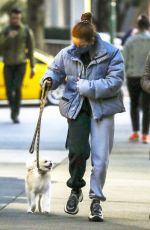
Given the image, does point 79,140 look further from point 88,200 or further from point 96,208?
point 88,200

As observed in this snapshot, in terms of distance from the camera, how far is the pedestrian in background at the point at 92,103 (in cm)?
820

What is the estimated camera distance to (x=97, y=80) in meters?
8.21

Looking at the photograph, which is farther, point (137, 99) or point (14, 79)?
point (14, 79)

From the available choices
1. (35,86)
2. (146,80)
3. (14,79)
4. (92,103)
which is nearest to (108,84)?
(92,103)

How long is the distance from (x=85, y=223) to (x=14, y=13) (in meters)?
9.18

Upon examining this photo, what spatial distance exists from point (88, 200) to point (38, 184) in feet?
3.13

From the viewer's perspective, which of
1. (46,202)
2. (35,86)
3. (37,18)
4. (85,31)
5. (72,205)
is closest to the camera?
(85,31)

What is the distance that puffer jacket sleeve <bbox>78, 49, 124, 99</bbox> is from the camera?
8.12 m

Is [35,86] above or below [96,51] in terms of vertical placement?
below

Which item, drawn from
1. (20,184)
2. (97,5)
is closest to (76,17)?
(97,5)

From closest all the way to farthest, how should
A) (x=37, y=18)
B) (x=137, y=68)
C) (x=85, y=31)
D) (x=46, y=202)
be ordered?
(x=85, y=31), (x=46, y=202), (x=137, y=68), (x=37, y=18)

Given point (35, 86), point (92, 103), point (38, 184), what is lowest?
point (35, 86)

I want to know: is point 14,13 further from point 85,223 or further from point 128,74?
point 85,223

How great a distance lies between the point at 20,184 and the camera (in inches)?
408
